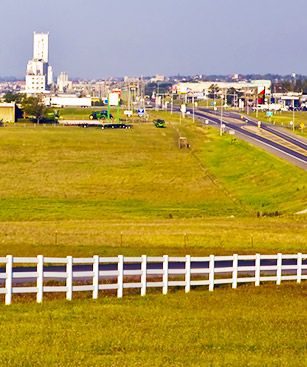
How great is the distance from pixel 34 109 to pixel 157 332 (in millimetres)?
158019

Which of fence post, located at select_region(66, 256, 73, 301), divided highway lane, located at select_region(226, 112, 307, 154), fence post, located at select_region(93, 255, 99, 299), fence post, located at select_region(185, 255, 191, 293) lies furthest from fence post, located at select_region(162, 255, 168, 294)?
divided highway lane, located at select_region(226, 112, 307, 154)

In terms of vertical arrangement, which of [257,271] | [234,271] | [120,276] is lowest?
[257,271]

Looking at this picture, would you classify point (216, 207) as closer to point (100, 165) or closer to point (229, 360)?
point (100, 165)

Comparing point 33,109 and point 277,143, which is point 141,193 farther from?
point 33,109

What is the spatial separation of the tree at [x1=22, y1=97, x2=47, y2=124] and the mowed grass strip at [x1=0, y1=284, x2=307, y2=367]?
5920 inches

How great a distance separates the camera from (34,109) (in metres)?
178

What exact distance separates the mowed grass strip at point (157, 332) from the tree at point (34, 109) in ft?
493

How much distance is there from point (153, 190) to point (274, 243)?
39.0 meters

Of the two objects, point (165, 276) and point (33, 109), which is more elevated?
point (165, 276)

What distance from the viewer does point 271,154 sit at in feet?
378

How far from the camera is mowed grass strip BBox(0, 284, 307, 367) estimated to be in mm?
18641

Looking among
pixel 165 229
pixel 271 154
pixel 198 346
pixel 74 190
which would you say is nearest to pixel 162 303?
pixel 198 346

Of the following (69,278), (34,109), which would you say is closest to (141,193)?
(69,278)

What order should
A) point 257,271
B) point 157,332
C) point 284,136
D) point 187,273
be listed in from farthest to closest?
point 284,136, point 257,271, point 187,273, point 157,332
